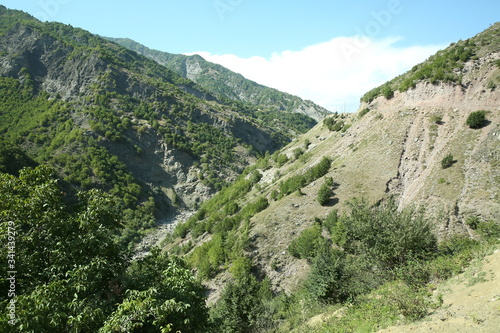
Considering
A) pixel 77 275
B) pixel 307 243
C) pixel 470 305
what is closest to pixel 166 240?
pixel 307 243

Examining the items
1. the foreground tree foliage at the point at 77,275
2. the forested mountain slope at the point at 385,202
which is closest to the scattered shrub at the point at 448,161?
the forested mountain slope at the point at 385,202

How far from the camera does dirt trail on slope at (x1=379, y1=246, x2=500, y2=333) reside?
682 centimetres

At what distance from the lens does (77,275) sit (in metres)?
6.27

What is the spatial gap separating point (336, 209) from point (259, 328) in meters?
14.7

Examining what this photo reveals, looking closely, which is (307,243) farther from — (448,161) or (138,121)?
(138,121)

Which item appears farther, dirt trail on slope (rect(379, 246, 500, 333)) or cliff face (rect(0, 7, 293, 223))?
cliff face (rect(0, 7, 293, 223))

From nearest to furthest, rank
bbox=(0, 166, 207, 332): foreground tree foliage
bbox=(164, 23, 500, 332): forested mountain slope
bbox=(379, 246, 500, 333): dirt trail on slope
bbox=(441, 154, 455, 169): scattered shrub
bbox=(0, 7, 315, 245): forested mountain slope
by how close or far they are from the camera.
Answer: bbox=(0, 166, 207, 332): foreground tree foliage < bbox=(379, 246, 500, 333): dirt trail on slope < bbox=(164, 23, 500, 332): forested mountain slope < bbox=(441, 154, 455, 169): scattered shrub < bbox=(0, 7, 315, 245): forested mountain slope

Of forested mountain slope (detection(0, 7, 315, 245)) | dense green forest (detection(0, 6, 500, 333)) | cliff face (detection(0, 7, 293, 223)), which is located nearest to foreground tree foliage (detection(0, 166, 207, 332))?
dense green forest (detection(0, 6, 500, 333))

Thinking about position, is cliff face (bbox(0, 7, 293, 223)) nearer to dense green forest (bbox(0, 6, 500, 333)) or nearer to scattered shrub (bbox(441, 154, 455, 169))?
dense green forest (bbox(0, 6, 500, 333))

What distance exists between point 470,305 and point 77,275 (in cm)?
1075

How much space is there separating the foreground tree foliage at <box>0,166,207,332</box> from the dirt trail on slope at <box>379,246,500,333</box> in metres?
6.63

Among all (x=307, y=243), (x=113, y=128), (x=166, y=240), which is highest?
(x=113, y=128)

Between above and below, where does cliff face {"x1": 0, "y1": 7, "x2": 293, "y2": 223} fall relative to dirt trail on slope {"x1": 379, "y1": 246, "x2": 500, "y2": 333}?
above

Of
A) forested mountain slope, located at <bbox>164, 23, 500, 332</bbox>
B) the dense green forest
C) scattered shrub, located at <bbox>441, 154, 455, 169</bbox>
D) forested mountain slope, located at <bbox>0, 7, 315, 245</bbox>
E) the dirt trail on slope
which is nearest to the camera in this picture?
the dense green forest
